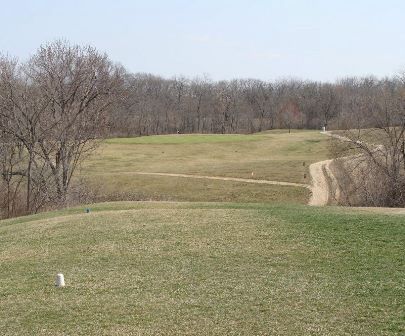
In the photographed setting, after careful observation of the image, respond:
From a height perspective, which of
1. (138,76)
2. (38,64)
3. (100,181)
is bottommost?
(100,181)

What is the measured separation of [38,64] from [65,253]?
93.6 feet

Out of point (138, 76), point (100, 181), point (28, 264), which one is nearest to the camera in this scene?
point (28, 264)

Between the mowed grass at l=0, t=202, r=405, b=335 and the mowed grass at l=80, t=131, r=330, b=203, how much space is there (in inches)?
975

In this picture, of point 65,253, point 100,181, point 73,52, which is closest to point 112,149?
point 100,181

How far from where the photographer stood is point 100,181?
171 ft

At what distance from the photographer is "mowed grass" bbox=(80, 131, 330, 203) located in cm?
4562

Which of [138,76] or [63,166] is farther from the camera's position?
[138,76]

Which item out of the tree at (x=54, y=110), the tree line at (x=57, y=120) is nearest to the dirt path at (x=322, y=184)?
the tree line at (x=57, y=120)

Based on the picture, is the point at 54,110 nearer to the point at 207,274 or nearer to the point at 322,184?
the point at 322,184

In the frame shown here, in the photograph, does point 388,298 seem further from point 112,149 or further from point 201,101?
point 201,101

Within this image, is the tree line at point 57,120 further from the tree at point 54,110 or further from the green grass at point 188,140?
the green grass at point 188,140

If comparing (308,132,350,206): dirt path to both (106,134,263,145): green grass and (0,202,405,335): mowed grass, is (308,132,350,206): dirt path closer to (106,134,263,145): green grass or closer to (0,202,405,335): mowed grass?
(0,202,405,335): mowed grass

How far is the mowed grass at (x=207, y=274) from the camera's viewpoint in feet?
32.9

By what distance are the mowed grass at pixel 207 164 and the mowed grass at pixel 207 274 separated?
24763 mm
